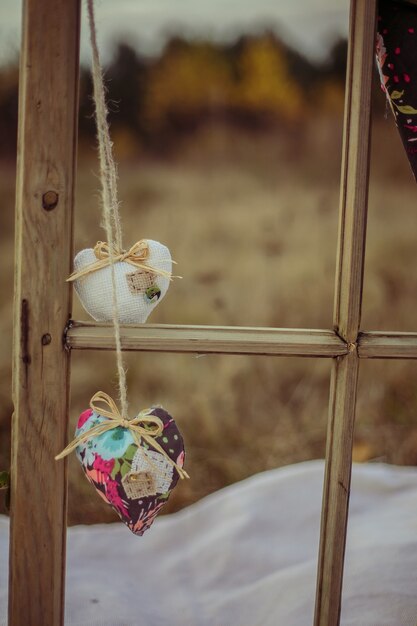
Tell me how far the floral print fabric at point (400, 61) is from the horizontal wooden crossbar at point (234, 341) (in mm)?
225

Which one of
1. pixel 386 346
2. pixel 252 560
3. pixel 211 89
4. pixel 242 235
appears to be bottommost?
pixel 252 560


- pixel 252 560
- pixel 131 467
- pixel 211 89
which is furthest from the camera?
pixel 211 89

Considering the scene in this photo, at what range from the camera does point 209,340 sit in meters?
0.74

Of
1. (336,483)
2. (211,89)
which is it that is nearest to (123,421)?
(336,483)

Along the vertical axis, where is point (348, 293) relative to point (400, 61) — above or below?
below

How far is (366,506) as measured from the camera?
62.2 inches

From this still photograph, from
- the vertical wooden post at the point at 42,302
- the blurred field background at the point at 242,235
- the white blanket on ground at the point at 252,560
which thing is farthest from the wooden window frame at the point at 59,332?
the blurred field background at the point at 242,235

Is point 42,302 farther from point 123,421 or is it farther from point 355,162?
point 355,162

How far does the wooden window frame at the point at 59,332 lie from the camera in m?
0.69

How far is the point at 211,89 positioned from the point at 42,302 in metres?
1.42

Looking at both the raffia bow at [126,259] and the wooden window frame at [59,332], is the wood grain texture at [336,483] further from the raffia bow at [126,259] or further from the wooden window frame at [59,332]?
the raffia bow at [126,259]

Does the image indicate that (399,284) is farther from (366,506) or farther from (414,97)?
(414,97)

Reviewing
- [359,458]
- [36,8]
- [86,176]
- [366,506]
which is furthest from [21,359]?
[359,458]

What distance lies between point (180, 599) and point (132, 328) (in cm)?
76
